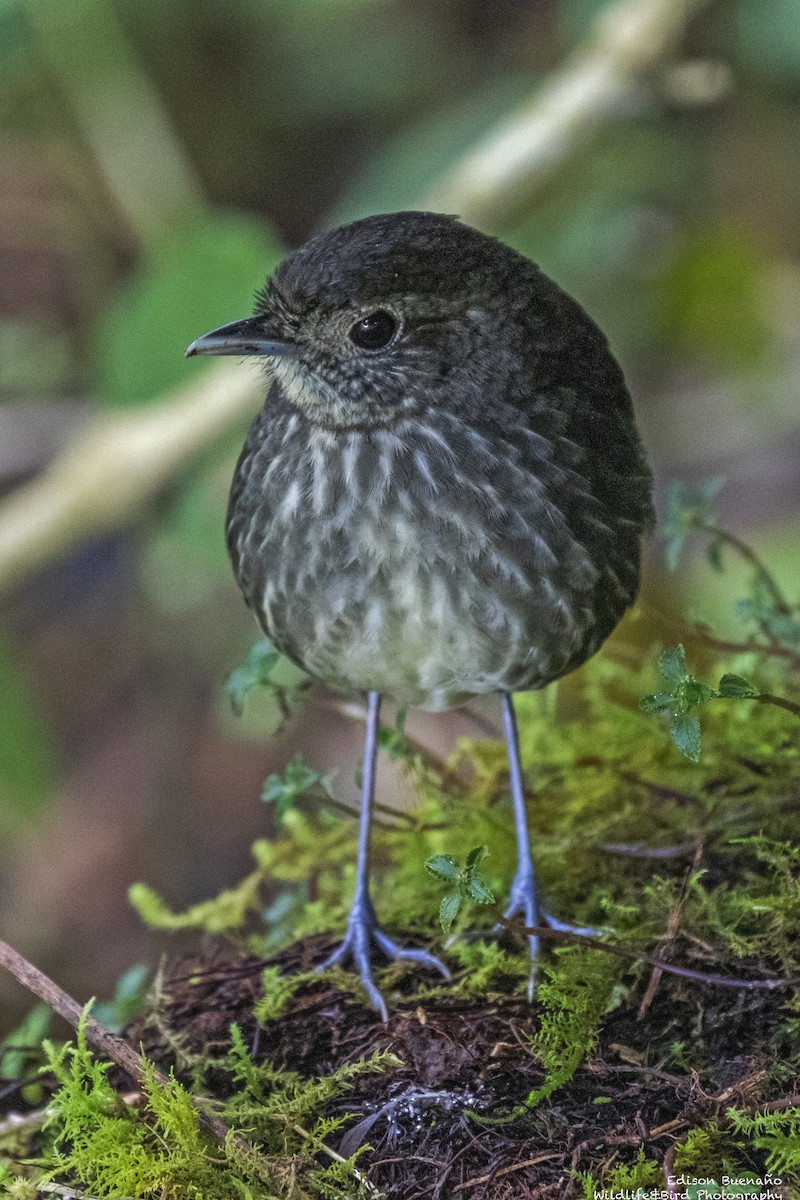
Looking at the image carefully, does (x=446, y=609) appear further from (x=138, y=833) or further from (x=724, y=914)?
(x=138, y=833)

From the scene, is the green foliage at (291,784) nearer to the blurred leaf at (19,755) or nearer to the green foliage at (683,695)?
the green foliage at (683,695)

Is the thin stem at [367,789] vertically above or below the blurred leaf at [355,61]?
below

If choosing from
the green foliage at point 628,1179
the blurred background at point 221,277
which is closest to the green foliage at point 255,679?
the green foliage at point 628,1179

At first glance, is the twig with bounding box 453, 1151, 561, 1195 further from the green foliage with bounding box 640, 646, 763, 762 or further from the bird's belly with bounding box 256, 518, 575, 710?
the bird's belly with bounding box 256, 518, 575, 710

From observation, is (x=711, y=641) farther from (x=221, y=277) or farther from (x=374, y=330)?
(x=221, y=277)

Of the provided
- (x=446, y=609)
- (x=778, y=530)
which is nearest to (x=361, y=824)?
(x=446, y=609)

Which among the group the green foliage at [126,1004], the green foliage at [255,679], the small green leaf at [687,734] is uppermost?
the green foliage at [255,679]
